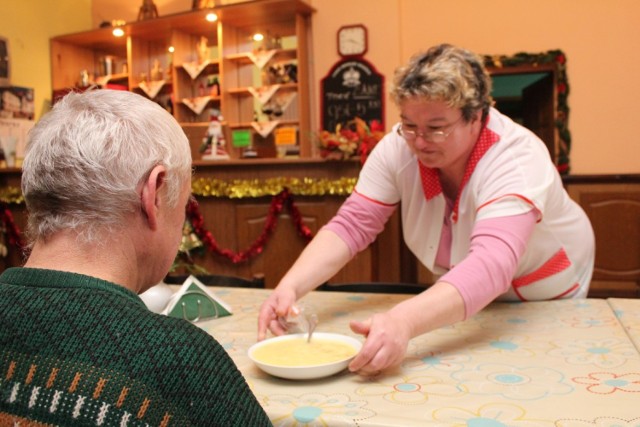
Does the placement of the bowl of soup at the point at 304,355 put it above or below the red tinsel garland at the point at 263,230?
above

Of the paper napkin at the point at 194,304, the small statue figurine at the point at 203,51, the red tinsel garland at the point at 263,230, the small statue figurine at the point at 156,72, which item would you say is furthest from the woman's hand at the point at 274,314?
the small statue figurine at the point at 156,72

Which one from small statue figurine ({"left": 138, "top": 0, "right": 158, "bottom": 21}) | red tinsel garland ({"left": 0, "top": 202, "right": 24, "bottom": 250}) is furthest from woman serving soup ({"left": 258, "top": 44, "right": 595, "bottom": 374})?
small statue figurine ({"left": 138, "top": 0, "right": 158, "bottom": 21})

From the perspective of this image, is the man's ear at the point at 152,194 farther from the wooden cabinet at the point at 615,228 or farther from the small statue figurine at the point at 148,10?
the small statue figurine at the point at 148,10

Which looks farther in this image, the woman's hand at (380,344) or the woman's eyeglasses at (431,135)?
the woman's eyeglasses at (431,135)

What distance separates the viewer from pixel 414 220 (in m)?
1.76

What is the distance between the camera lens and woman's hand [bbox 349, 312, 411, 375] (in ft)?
3.57

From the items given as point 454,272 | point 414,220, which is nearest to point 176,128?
point 454,272

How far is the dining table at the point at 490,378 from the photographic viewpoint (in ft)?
3.08

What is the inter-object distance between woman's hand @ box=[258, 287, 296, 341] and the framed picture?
5.51 meters

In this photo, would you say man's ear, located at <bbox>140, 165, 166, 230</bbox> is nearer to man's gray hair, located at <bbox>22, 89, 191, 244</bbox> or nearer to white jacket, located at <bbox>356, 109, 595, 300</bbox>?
man's gray hair, located at <bbox>22, 89, 191, 244</bbox>

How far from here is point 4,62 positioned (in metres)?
5.83

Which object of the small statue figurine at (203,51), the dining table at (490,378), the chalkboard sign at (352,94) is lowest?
the dining table at (490,378)

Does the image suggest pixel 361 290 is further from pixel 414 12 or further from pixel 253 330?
pixel 414 12

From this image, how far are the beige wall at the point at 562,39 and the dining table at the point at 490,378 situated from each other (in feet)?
12.5
